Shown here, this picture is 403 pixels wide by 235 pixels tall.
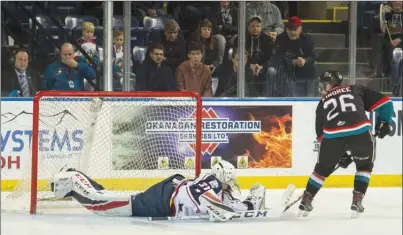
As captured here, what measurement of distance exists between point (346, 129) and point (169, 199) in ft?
3.83

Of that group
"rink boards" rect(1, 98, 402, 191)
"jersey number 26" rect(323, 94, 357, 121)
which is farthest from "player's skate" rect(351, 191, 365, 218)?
"rink boards" rect(1, 98, 402, 191)

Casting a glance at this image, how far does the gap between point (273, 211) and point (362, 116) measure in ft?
2.64

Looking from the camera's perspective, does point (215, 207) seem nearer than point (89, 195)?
Yes

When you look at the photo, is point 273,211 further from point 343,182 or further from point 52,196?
point 343,182

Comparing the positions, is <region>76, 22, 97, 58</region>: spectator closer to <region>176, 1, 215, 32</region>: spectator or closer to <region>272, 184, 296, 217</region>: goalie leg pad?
<region>176, 1, 215, 32</region>: spectator

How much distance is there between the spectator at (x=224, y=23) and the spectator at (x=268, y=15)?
12 cm

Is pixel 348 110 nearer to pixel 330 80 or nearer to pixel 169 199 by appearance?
pixel 330 80

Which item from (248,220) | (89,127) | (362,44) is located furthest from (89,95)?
(362,44)

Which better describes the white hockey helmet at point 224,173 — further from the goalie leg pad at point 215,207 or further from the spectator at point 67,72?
the spectator at point 67,72

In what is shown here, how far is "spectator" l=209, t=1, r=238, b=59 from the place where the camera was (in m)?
8.15

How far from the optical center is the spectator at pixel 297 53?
27.2ft

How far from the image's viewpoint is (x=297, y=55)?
27.3 feet

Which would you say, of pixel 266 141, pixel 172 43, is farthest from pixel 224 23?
pixel 266 141

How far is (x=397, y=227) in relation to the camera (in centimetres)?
630
